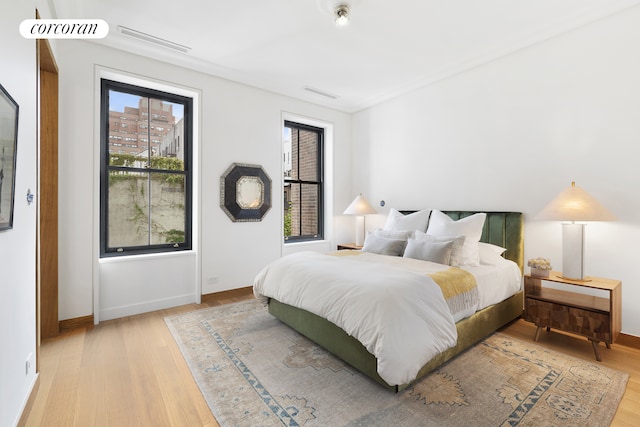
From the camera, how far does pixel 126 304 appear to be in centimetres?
329

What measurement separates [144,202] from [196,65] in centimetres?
181

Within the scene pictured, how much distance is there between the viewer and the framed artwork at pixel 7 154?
4.42 feet

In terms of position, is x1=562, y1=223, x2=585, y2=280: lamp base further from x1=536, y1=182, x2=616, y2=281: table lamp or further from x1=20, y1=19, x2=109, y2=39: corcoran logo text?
x1=20, y1=19, x2=109, y2=39: corcoran logo text

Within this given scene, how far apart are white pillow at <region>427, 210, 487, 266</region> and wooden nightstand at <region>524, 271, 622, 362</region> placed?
51 cm

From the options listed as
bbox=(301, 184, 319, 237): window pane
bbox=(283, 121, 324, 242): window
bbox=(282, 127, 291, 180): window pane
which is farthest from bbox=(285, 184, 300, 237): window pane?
bbox=(282, 127, 291, 180): window pane

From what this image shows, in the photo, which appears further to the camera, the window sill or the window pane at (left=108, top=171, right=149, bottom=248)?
the window pane at (left=108, top=171, right=149, bottom=248)

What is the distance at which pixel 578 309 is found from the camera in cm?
246

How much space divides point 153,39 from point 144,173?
1.48m

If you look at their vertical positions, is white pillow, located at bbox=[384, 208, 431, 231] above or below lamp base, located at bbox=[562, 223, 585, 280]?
above

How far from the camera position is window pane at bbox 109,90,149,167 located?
339 centimetres

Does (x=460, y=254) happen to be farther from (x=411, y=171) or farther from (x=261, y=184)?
(x=261, y=184)

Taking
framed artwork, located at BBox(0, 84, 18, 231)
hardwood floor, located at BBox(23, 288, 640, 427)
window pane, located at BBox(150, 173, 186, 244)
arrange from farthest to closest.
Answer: window pane, located at BBox(150, 173, 186, 244), hardwood floor, located at BBox(23, 288, 640, 427), framed artwork, located at BBox(0, 84, 18, 231)

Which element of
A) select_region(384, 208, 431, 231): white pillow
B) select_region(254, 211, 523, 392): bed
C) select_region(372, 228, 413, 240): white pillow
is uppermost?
select_region(384, 208, 431, 231): white pillow

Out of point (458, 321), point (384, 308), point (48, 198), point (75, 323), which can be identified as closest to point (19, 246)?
point (48, 198)
